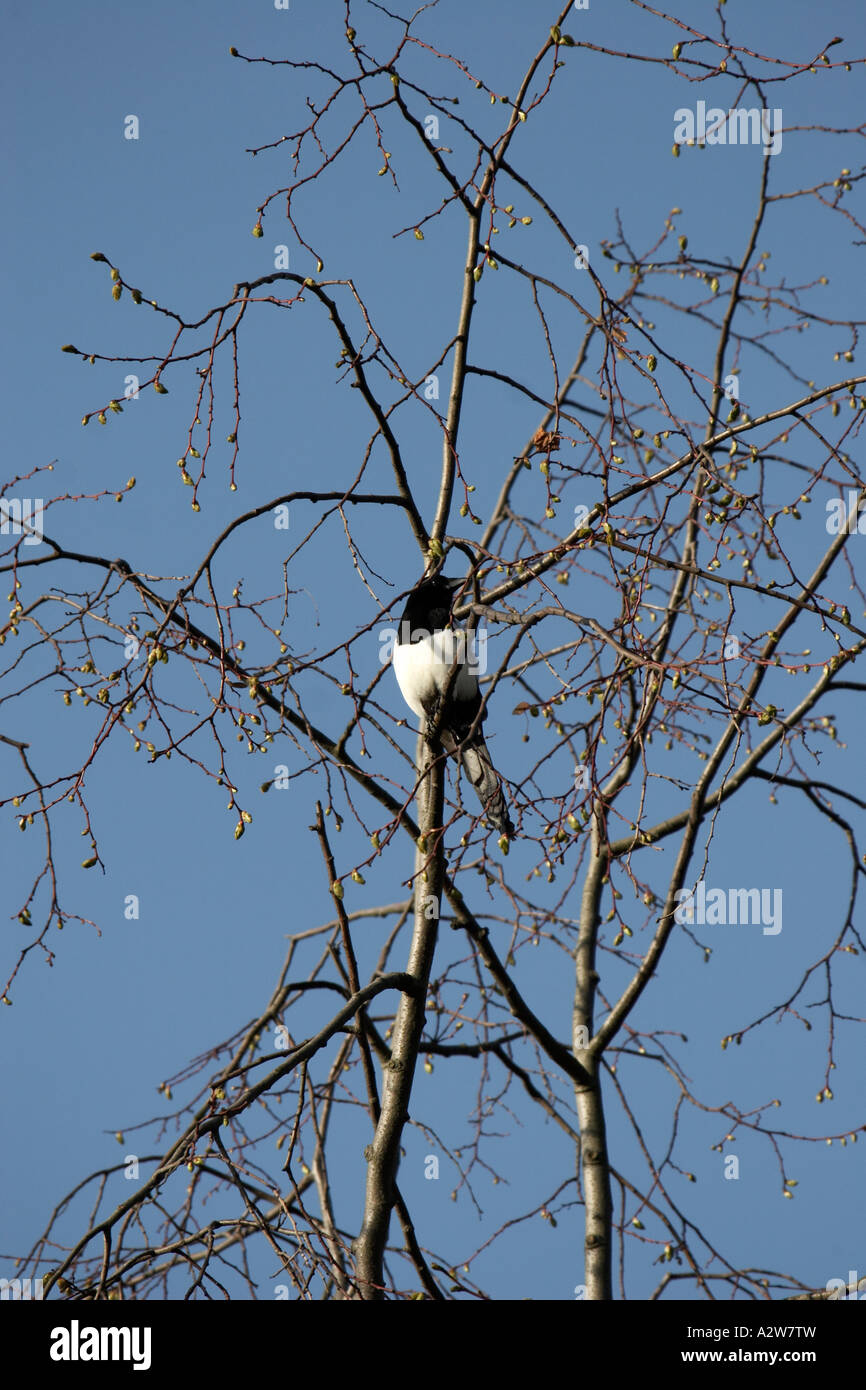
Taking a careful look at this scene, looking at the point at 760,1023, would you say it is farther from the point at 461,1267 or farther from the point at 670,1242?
the point at 461,1267

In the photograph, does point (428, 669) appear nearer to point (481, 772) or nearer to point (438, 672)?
point (438, 672)

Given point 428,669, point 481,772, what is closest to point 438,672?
point 428,669

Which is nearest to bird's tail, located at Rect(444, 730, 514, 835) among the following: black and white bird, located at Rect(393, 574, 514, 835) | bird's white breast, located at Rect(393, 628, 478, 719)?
black and white bird, located at Rect(393, 574, 514, 835)

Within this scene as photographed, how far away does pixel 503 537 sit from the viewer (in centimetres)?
375

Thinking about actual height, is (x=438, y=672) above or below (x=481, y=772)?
above

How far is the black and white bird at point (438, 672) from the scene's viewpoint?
267 centimetres

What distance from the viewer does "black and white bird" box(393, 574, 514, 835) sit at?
2668 mm

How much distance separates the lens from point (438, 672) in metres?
2.76

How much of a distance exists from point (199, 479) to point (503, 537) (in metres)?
1.65

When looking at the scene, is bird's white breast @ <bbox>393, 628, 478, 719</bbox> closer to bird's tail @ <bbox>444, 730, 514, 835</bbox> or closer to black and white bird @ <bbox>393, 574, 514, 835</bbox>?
black and white bird @ <bbox>393, 574, 514, 835</bbox>

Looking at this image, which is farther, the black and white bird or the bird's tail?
the black and white bird
